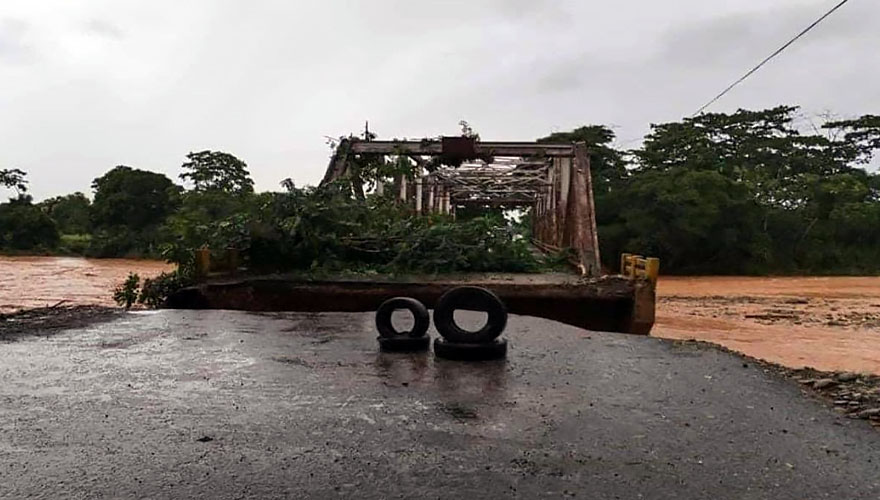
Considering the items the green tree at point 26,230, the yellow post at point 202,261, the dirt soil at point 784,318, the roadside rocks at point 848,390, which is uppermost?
the green tree at point 26,230

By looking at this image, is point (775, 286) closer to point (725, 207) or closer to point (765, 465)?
point (725, 207)

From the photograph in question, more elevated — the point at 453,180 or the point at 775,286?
the point at 453,180

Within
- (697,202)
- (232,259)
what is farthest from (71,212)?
(232,259)

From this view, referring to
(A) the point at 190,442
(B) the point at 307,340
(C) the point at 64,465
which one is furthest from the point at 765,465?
(B) the point at 307,340

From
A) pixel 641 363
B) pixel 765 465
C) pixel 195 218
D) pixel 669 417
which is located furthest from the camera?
pixel 195 218

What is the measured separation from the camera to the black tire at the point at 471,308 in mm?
4832

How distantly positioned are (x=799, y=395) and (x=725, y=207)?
89.1 feet

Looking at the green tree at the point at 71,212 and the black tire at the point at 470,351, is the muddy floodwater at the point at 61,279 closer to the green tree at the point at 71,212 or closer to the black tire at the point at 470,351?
the green tree at the point at 71,212

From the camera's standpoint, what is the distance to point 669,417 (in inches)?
130

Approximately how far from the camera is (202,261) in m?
7.78

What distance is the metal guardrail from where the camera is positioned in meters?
7.00

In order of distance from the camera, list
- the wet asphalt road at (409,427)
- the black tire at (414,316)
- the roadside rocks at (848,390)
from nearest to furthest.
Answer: the wet asphalt road at (409,427), the roadside rocks at (848,390), the black tire at (414,316)

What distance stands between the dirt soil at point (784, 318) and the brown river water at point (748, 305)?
17 mm

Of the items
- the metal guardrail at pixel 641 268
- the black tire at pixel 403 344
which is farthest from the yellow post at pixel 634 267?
the black tire at pixel 403 344
